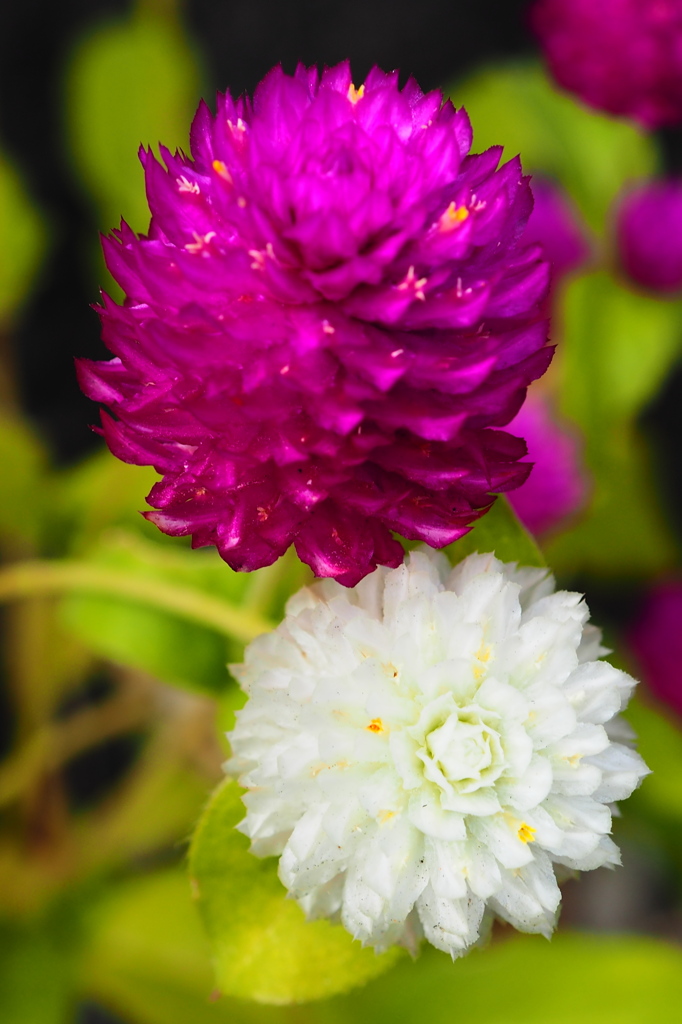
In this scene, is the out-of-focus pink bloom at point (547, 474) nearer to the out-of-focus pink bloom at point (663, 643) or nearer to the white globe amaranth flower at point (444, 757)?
the out-of-focus pink bloom at point (663, 643)

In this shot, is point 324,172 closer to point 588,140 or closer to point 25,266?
point 25,266

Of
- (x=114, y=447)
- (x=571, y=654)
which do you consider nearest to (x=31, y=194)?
(x=114, y=447)

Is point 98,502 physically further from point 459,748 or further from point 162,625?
point 459,748

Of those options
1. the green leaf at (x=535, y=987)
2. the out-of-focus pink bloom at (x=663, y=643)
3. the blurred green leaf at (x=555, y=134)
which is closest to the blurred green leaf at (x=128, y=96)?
the blurred green leaf at (x=555, y=134)

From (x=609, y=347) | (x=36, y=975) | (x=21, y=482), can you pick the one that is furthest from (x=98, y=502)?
(x=609, y=347)

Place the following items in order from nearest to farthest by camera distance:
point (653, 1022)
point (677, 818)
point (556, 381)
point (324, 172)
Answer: point (324, 172) < point (653, 1022) < point (677, 818) < point (556, 381)
